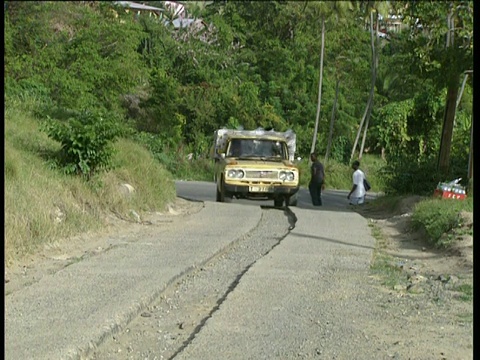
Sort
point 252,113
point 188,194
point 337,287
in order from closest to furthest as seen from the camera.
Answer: point 337,287
point 188,194
point 252,113

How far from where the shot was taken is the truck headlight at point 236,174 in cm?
2389

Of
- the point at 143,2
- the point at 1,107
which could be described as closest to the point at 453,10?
the point at 143,2

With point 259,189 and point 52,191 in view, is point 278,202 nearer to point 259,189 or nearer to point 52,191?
point 259,189

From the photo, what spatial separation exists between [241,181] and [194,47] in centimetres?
1784

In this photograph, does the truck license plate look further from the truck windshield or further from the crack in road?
the crack in road

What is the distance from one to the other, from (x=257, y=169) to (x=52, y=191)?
31.1 ft

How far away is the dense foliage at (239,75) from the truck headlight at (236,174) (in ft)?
10.8

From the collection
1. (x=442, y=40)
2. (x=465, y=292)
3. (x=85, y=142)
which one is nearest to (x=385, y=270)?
(x=465, y=292)

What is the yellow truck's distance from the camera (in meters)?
24.0

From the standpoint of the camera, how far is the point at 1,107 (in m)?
4.63

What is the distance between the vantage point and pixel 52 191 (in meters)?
15.2

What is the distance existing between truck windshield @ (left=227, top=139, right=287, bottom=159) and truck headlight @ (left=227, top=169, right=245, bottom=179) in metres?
0.99

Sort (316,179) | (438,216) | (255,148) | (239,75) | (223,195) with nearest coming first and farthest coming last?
(438,216), (223,195), (255,148), (316,179), (239,75)

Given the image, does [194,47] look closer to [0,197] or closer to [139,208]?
[139,208]
